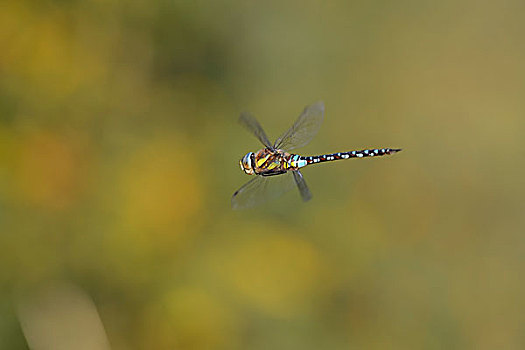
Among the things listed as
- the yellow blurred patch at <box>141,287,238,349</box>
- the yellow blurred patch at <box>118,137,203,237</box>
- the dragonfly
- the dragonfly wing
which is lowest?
the yellow blurred patch at <box>141,287,238,349</box>

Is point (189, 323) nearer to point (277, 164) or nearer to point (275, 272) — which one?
point (275, 272)

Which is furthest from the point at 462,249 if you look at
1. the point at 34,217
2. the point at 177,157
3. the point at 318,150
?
the point at 34,217

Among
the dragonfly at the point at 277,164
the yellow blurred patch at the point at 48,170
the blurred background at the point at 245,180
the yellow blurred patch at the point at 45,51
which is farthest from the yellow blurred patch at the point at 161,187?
the dragonfly at the point at 277,164

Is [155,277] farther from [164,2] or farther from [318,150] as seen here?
[164,2]

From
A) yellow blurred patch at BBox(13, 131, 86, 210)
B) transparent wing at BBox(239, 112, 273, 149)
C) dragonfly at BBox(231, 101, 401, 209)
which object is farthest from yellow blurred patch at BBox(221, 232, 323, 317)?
transparent wing at BBox(239, 112, 273, 149)

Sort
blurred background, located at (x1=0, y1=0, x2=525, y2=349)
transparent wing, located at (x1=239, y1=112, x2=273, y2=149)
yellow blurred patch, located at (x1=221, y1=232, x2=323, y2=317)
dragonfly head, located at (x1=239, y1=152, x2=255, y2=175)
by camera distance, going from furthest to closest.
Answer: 1. yellow blurred patch, located at (x1=221, y1=232, x2=323, y2=317)
2. blurred background, located at (x1=0, y1=0, x2=525, y2=349)
3. dragonfly head, located at (x1=239, y1=152, x2=255, y2=175)
4. transparent wing, located at (x1=239, y1=112, x2=273, y2=149)

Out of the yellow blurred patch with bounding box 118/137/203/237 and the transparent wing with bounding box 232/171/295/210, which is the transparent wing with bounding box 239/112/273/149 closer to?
the transparent wing with bounding box 232/171/295/210

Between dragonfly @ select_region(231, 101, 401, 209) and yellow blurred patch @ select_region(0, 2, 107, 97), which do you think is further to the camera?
yellow blurred patch @ select_region(0, 2, 107, 97)
